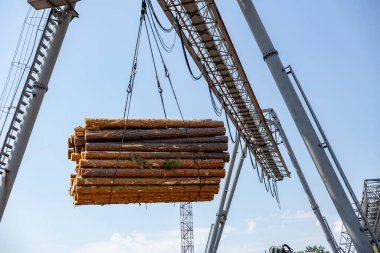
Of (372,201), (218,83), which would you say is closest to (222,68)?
(218,83)

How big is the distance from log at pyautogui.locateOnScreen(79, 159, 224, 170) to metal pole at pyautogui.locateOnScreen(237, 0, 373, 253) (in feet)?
8.60

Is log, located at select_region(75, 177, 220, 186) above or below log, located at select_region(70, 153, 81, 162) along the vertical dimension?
below

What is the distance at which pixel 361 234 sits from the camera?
26.6 ft

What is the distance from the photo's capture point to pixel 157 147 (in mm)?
7469

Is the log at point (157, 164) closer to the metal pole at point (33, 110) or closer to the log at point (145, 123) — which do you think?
the log at point (145, 123)

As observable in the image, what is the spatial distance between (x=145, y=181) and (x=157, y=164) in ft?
1.37

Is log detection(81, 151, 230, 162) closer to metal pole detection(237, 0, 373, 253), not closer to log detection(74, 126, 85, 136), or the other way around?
log detection(74, 126, 85, 136)

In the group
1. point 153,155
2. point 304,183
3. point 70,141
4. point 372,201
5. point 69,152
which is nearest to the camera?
point 153,155

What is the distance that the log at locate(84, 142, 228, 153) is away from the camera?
7.09 meters

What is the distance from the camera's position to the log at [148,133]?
7.20 meters

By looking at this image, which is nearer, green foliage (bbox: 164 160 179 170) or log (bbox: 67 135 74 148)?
green foliage (bbox: 164 160 179 170)

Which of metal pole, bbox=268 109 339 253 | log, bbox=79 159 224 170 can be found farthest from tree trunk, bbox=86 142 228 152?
metal pole, bbox=268 109 339 253

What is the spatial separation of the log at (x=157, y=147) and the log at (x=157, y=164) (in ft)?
0.95

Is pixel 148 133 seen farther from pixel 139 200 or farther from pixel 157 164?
pixel 139 200
